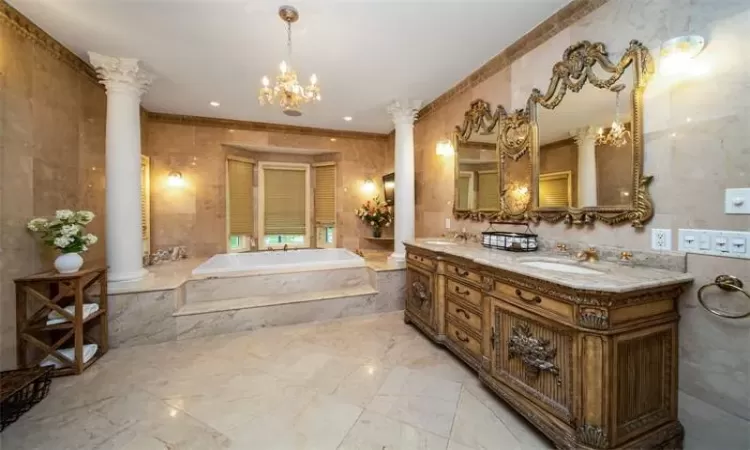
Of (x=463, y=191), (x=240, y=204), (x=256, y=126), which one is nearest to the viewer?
(x=463, y=191)

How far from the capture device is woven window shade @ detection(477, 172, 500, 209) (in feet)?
9.43

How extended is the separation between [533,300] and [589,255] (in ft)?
2.14

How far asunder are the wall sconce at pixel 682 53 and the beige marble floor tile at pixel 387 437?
2.27 m

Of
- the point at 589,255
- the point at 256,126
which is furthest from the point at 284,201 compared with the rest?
the point at 589,255

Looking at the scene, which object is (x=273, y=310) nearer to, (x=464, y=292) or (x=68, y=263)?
(x=68, y=263)

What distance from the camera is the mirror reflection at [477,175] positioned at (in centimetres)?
291

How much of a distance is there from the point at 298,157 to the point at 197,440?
4.61 meters

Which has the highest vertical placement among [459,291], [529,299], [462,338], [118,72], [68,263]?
[118,72]

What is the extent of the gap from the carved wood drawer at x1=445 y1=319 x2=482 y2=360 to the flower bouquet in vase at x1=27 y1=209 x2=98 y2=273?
3004 millimetres

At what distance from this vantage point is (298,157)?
5.49m

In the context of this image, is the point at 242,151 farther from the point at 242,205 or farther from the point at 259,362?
the point at 259,362

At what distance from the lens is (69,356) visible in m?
2.26

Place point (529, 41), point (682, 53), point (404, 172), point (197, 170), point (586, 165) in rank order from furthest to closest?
point (197, 170)
point (404, 172)
point (529, 41)
point (586, 165)
point (682, 53)

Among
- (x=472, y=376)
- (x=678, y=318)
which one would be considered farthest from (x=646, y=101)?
(x=472, y=376)
